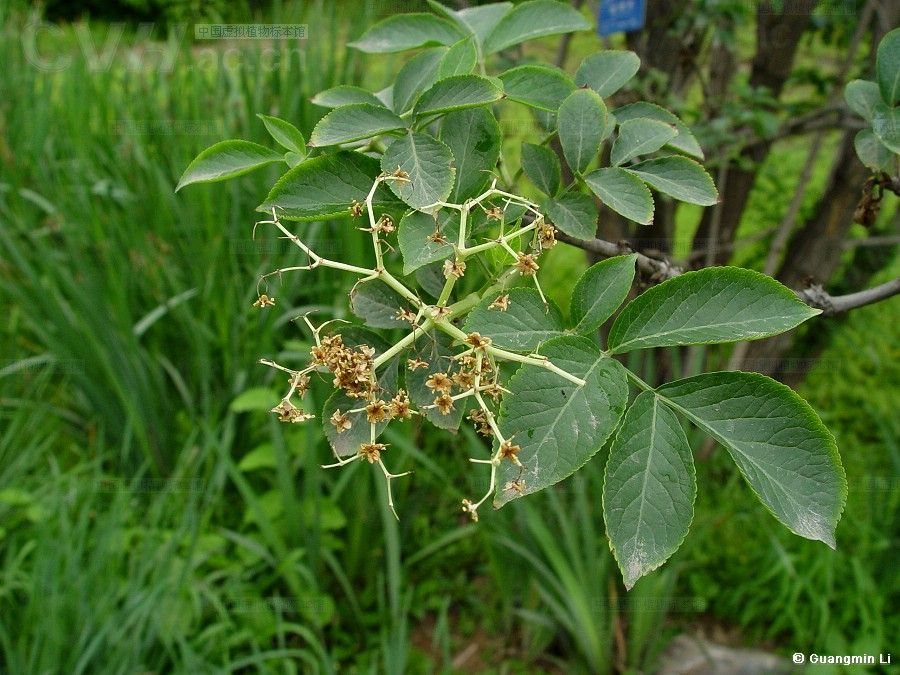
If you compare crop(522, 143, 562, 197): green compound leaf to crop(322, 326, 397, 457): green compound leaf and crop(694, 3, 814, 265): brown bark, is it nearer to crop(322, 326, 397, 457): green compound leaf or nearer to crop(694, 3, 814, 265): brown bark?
crop(322, 326, 397, 457): green compound leaf

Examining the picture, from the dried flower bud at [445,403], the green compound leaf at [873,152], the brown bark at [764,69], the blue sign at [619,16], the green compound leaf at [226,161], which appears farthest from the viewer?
the brown bark at [764,69]

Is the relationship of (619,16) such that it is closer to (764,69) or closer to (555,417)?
(764,69)

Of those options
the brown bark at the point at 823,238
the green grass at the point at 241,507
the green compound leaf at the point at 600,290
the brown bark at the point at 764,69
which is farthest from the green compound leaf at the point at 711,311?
the brown bark at the point at 823,238

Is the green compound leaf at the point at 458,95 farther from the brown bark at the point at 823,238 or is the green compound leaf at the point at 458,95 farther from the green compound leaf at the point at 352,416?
the brown bark at the point at 823,238

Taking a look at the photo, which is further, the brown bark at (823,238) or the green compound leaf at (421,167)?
the brown bark at (823,238)

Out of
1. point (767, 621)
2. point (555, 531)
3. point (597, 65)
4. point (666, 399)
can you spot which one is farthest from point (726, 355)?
point (666, 399)

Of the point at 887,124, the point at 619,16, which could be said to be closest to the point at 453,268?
the point at 887,124

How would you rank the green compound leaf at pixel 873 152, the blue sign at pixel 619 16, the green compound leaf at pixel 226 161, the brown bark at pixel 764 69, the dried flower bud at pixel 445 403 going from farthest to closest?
1. the brown bark at pixel 764 69
2. the blue sign at pixel 619 16
3. the green compound leaf at pixel 873 152
4. the green compound leaf at pixel 226 161
5. the dried flower bud at pixel 445 403
